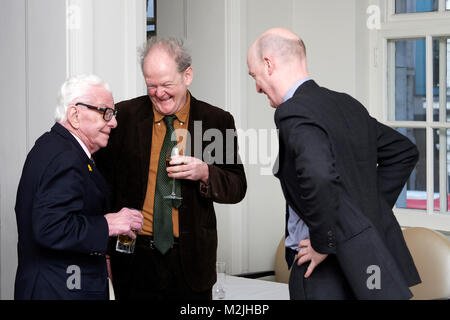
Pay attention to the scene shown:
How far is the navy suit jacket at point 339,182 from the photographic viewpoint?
186 centimetres

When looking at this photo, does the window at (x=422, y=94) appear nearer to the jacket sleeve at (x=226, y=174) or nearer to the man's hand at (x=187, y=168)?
the jacket sleeve at (x=226, y=174)

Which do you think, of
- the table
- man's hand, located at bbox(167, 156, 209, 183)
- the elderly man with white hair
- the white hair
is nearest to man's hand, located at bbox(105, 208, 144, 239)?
the elderly man with white hair

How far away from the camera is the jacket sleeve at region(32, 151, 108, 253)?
1893 mm

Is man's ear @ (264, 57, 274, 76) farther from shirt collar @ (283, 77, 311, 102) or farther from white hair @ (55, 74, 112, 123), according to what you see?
white hair @ (55, 74, 112, 123)

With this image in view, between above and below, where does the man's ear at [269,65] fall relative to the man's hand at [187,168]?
above

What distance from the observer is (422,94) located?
4395mm

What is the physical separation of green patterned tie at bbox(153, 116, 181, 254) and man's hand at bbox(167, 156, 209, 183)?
9 cm

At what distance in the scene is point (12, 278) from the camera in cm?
305

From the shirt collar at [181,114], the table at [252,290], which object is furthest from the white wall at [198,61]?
the shirt collar at [181,114]

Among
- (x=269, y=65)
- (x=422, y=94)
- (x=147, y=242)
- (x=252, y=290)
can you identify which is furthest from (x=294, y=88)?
(x=422, y=94)

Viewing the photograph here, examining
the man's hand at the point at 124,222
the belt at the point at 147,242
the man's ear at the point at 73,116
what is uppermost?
the man's ear at the point at 73,116

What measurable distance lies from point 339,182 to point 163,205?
0.87 metres

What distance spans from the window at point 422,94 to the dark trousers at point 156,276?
7.76ft

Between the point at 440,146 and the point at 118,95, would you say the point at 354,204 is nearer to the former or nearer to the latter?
the point at 118,95
